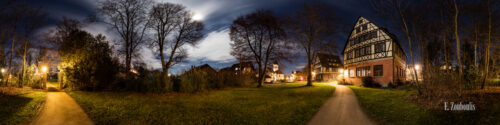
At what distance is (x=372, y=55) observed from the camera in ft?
77.7

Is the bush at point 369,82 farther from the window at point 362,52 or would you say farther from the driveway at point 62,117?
the driveway at point 62,117

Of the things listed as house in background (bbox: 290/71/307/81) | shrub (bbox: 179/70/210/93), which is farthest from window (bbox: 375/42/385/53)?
house in background (bbox: 290/71/307/81)

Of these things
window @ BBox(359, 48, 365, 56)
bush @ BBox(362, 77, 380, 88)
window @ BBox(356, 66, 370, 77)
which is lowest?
bush @ BBox(362, 77, 380, 88)

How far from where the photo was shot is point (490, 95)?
666 centimetres

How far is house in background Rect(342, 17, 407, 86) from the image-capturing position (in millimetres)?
21500

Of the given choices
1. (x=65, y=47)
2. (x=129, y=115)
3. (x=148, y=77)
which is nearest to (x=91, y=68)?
(x=148, y=77)

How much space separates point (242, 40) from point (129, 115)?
56.2ft

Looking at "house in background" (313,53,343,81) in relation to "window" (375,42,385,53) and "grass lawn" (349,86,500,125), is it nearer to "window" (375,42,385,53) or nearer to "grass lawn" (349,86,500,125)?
"window" (375,42,385,53)

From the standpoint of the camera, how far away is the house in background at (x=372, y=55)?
21500 millimetres

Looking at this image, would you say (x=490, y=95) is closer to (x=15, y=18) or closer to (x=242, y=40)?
(x=242, y=40)

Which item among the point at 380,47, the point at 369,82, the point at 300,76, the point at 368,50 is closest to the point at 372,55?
the point at 368,50

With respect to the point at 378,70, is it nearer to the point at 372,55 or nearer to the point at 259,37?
the point at 372,55

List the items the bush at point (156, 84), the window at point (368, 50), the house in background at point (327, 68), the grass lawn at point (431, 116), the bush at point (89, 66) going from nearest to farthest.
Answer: the grass lawn at point (431, 116)
the bush at point (156, 84)
the bush at point (89, 66)
the window at point (368, 50)
the house in background at point (327, 68)

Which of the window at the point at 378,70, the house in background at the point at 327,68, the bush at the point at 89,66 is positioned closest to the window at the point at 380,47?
the window at the point at 378,70
